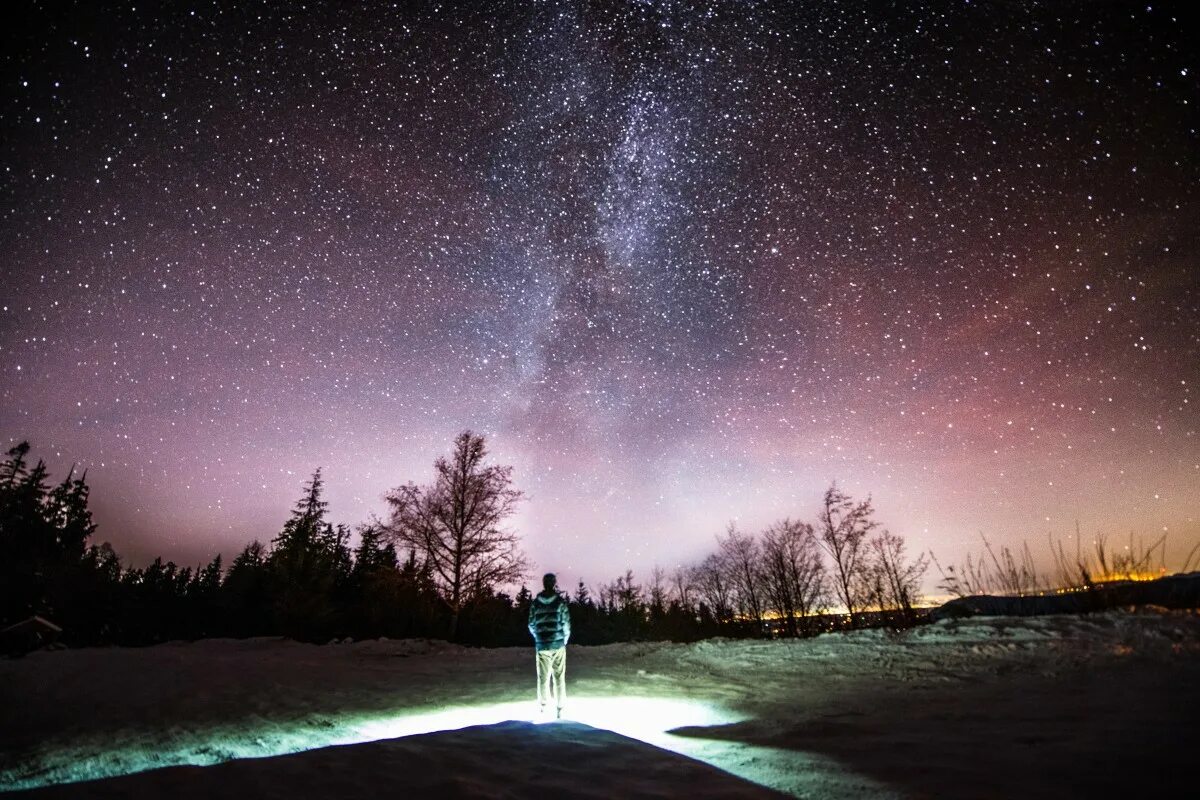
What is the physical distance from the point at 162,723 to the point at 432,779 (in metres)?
6.79

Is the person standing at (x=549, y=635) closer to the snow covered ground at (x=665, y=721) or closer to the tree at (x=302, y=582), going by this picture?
the snow covered ground at (x=665, y=721)

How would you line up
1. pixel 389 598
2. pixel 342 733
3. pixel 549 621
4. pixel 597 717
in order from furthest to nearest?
1. pixel 389 598
2. pixel 549 621
3. pixel 597 717
4. pixel 342 733

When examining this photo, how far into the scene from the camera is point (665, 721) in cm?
695

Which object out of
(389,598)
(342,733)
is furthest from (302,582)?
(342,733)

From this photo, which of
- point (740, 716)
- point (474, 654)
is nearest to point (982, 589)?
point (740, 716)

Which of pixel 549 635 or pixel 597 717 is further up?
pixel 549 635

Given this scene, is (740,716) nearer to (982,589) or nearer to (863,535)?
(982,589)

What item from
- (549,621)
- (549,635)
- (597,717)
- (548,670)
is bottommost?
(597,717)

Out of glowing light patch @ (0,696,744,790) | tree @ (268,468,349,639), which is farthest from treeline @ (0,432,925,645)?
glowing light patch @ (0,696,744,790)

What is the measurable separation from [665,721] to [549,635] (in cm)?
208

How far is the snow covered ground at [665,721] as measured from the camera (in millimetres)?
3830

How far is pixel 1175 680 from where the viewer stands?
577cm

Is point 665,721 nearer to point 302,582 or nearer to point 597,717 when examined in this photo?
point 597,717

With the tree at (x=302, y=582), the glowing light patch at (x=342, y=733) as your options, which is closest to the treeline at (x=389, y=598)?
the tree at (x=302, y=582)
